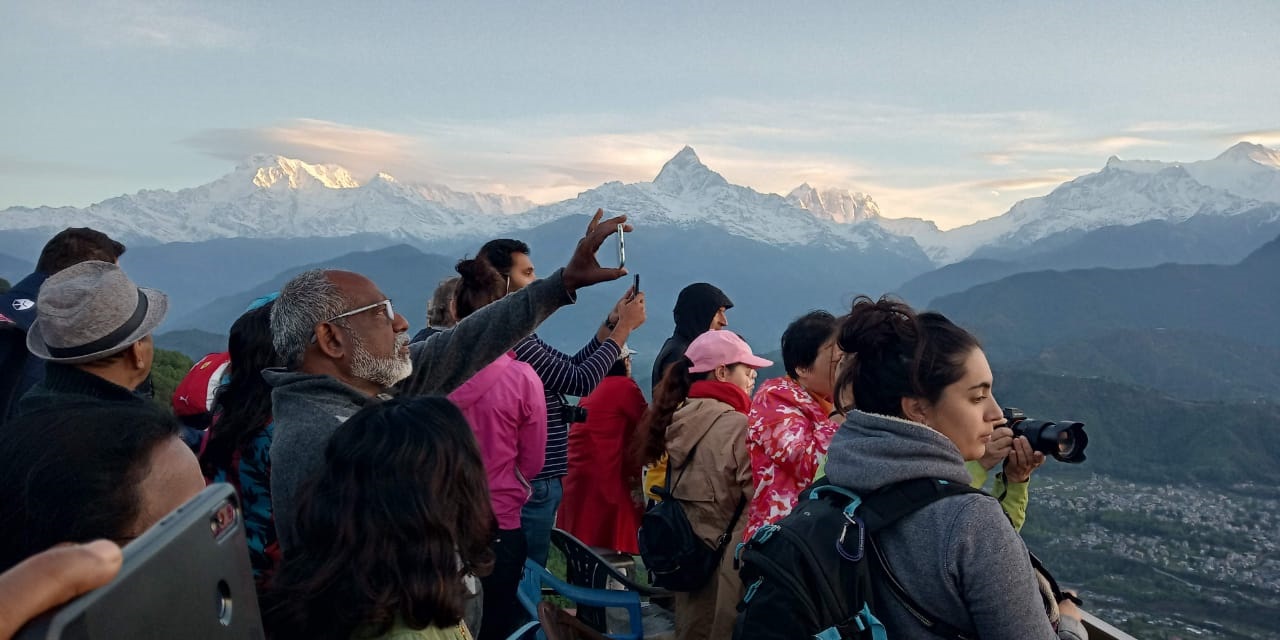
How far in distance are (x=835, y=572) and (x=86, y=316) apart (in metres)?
2.57

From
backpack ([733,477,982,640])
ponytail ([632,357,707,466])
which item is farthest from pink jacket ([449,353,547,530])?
backpack ([733,477,982,640])

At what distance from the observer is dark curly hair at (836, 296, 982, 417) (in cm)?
237

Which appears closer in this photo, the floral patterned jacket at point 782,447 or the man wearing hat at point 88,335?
the man wearing hat at point 88,335

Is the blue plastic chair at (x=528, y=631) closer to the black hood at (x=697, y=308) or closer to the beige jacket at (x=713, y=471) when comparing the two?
the beige jacket at (x=713, y=471)

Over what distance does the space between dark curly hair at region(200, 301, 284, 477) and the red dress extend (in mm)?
2387

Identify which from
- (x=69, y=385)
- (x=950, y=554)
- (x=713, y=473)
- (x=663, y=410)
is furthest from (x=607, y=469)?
(x=950, y=554)

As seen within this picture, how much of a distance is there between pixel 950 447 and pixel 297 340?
1.97 meters

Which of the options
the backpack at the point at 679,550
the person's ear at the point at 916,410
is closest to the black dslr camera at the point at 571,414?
the backpack at the point at 679,550

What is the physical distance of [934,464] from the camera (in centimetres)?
216

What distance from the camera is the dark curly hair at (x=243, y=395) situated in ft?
9.39

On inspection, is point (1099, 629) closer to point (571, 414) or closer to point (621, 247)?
point (621, 247)

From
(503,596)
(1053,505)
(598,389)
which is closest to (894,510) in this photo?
(503,596)

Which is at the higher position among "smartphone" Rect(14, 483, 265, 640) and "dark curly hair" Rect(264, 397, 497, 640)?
"smartphone" Rect(14, 483, 265, 640)

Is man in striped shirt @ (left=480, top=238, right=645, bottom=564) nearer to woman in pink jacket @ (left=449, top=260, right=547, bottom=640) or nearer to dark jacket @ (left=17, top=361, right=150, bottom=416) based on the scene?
woman in pink jacket @ (left=449, top=260, right=547, bottom=640)
